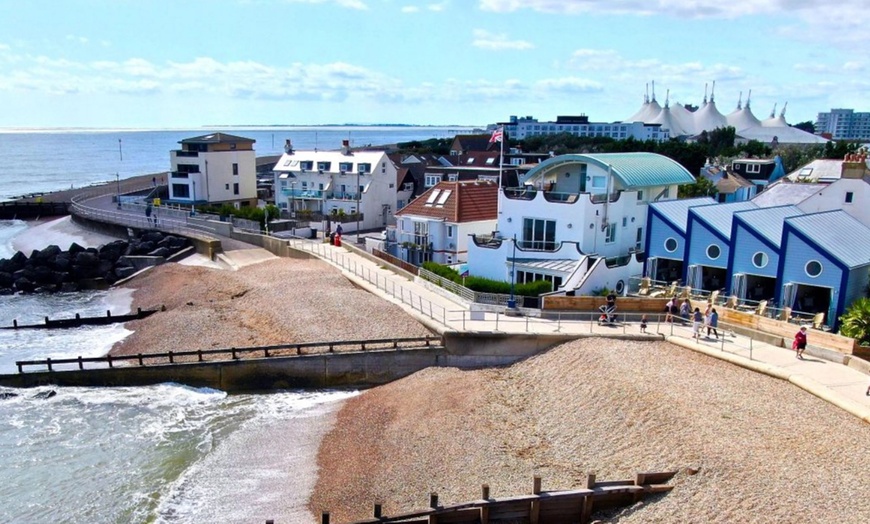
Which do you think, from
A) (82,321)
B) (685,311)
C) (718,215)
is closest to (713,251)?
(718,215)

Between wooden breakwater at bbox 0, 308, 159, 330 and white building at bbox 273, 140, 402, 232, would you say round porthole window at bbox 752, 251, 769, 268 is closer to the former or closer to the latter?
wooden breakwater at bbox 0, 308, 159, 330

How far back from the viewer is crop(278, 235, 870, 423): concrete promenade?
21797 millimetres

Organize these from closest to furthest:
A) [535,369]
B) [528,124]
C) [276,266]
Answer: [535,369] < [276,266] < [528,124]

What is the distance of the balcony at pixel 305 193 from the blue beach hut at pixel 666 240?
33.3 meters

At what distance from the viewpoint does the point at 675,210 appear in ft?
116

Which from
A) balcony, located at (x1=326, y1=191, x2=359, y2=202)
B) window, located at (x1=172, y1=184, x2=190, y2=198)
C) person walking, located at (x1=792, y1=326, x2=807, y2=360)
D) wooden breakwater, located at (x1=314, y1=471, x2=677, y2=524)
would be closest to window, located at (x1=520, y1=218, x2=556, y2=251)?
person walking, located at (x1=792, y1=326, x2=807, y2=360)

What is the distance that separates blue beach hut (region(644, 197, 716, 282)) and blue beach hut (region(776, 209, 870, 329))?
564 centimetres

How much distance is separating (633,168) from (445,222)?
1118 centimetres

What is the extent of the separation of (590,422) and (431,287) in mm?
15067

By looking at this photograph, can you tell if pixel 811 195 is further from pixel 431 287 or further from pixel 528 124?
pixel 528 124

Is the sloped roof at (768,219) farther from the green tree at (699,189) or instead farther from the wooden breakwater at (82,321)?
the wooden breakwater at (82,321)

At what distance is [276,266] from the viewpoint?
44.2 m

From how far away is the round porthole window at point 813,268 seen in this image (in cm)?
2817

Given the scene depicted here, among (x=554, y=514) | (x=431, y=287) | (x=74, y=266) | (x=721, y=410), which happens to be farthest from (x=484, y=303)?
(x=74, y=266)
